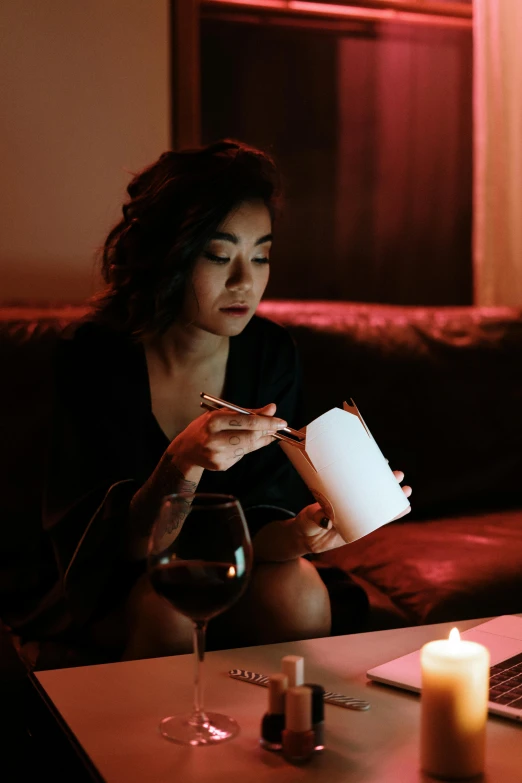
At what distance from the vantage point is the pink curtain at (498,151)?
291 centimetres

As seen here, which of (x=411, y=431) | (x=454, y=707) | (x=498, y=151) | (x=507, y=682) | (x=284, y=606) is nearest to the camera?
(x=454, y=707)

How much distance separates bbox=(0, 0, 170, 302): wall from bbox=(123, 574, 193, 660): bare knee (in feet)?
3.99

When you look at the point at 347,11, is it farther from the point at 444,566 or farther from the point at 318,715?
the point at 318,715

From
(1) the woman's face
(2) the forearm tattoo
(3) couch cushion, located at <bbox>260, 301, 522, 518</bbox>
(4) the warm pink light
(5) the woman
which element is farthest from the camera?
(4) the warm pink light

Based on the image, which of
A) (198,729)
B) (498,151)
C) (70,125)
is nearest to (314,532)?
(198,729)

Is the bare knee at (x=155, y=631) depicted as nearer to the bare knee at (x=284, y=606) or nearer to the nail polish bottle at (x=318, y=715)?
the bare knee at (x=284, y=606)

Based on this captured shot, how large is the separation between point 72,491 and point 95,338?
31 cm

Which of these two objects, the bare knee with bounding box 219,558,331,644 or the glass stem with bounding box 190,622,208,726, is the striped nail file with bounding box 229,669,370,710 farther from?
the bare knee with bounding box 219,558,331,644

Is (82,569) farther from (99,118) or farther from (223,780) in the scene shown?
(99,118)

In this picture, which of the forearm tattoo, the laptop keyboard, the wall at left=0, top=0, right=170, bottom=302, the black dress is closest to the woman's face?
the black dress

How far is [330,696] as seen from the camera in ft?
3.47

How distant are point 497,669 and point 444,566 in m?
0.79

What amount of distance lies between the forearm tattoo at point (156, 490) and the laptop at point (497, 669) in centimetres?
42

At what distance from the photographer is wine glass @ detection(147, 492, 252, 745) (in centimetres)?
87
